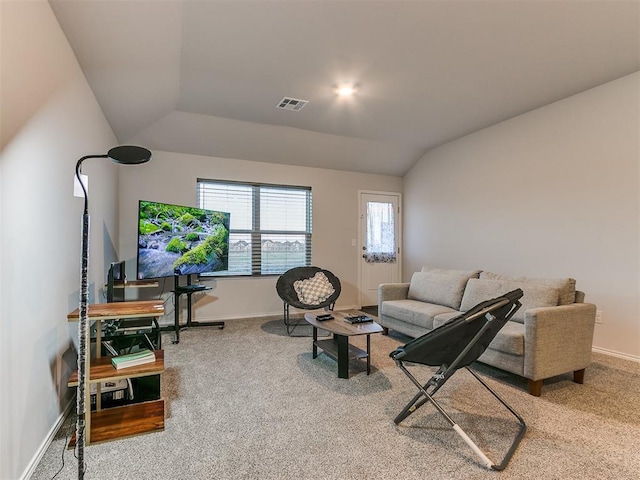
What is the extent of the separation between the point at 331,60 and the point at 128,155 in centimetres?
202

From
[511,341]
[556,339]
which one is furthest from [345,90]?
[556,339]

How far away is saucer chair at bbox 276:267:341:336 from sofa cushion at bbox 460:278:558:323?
5.39 ft

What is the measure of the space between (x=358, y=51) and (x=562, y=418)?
3033 mm

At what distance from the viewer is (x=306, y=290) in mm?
4363

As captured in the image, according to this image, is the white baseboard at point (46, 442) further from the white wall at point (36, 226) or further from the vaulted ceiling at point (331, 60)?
the vaulted ceiling at point (331, 60)

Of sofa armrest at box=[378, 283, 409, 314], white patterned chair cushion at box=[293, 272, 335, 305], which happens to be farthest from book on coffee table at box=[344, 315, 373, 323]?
white patterned chair cushion at box=[293, 272, 335, 305]

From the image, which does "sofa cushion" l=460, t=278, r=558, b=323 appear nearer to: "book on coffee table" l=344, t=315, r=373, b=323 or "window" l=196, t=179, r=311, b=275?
"book on coffee table" l=344, t=315, r=373, b=323

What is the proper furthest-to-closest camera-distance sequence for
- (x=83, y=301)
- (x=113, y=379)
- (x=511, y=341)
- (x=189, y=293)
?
(x=189, y=293) < (x=511, y=341) < (x=113, y=379) < (x=83, y=301)

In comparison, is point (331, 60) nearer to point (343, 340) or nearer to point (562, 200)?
point (343, 340)

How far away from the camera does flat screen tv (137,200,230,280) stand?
11.5 feet

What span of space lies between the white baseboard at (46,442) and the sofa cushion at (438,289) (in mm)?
3340

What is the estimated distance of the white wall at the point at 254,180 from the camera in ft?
14.2

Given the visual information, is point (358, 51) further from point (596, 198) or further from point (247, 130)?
point (596, 198)

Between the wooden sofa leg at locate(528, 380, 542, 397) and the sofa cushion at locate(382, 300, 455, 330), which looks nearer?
the wooden sofa leg at locate(528, 380, 542, 397)
